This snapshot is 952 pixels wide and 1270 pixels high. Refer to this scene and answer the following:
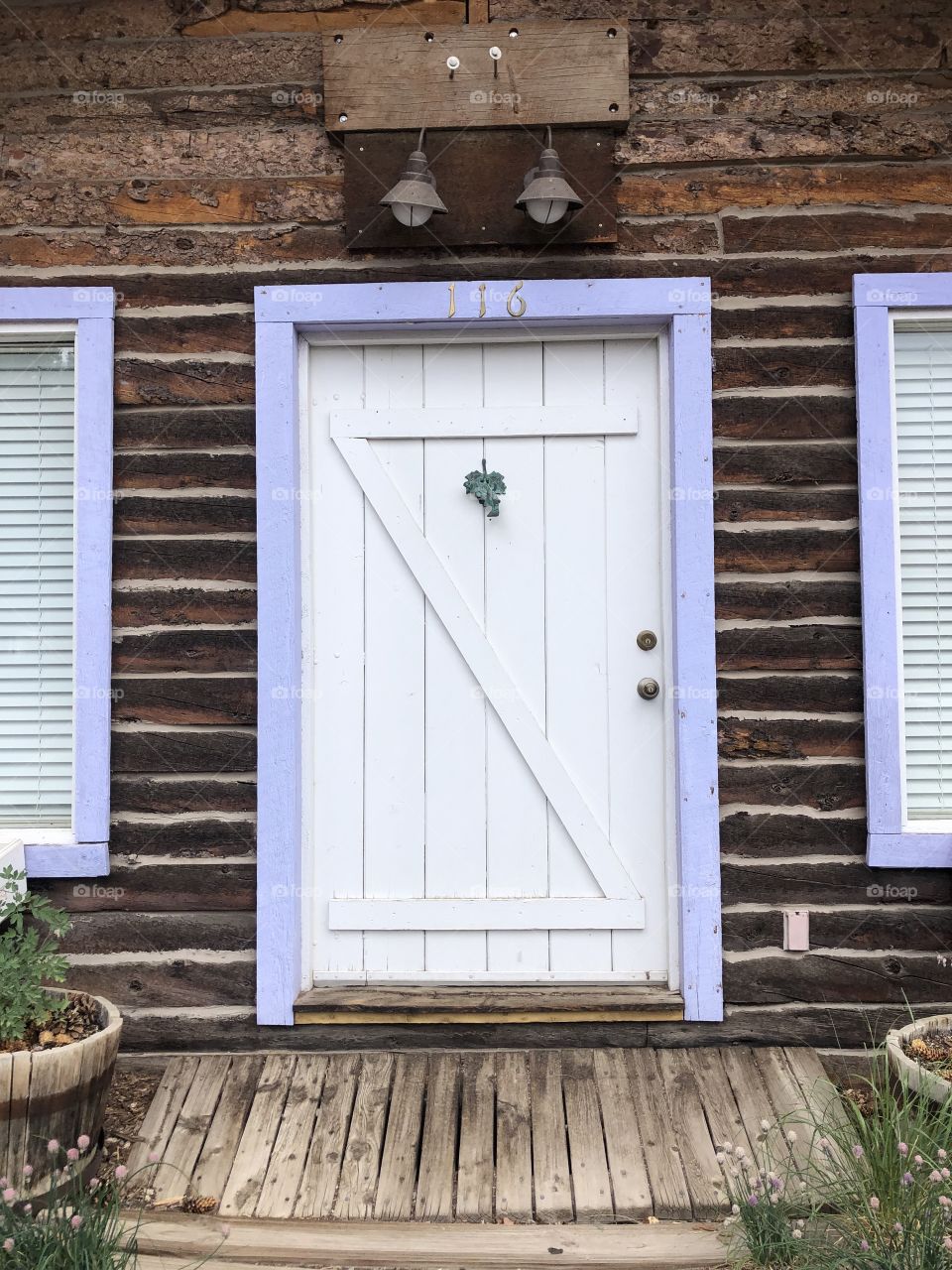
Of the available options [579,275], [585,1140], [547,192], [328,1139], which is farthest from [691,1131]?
[547,192]

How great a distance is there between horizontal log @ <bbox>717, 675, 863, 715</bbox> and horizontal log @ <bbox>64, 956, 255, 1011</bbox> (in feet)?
6.20

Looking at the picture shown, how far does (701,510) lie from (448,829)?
1.39 m

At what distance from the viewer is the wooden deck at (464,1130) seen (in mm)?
2791

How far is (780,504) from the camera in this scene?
11.5 ft

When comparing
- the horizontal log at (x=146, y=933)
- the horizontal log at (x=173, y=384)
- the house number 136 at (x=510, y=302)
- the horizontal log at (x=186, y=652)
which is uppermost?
the house number 136 at (x=510, y=302)

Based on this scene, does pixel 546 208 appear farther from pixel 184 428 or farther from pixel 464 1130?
pixel 464 1130

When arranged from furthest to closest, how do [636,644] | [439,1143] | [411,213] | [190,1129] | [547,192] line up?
[636,644]
[411,213]
[547,192]
[190,1129]
[439,1143]

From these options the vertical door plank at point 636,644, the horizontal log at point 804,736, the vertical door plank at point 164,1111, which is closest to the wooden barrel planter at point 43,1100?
the vertical door plank at point 164,1111

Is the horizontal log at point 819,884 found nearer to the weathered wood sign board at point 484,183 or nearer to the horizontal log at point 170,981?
the horizontal log at point 170,981

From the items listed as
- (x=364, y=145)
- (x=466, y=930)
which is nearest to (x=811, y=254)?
(x=364, y=145)

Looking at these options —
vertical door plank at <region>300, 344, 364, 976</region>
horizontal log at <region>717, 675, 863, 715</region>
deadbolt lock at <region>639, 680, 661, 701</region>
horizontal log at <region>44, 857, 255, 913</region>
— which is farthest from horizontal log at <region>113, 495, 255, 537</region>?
horizontal log at <region>717, 675, 863, 715</region>

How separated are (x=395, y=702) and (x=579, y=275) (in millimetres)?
1590

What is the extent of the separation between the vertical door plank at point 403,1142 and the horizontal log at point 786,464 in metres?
2.20

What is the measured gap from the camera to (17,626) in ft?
11.9
